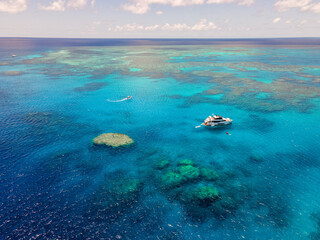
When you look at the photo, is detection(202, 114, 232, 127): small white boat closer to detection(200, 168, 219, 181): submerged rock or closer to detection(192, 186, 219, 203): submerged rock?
detection(200, 168, 219, 181): submerged rock

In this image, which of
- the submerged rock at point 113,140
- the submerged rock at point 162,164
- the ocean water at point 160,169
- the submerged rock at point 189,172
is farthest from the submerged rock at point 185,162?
the submerged rock at point 113,140

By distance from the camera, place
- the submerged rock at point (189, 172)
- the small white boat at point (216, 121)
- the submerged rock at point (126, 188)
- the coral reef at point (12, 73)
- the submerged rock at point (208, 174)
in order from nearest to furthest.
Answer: the submerged rock at point (126, 188) → the submerged rock at point (208, 174) → the submerged rock at point (189, 172) → the small white boat at point (216, 121) → the coral reef at point (12, 73)

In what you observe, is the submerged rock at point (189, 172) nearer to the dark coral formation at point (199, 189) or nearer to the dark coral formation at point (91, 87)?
the dark coral formation at point (199, 189)

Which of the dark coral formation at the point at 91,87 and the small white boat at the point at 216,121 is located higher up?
the small white boat at the point at 216,121

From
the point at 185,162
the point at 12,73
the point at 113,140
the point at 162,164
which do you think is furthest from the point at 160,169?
the point at 12,73

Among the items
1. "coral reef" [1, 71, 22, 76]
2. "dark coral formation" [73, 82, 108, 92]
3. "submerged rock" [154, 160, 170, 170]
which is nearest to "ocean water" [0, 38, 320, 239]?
"submerged rock" [154, 160, 170, 170]

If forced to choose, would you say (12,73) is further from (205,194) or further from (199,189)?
(205,194)

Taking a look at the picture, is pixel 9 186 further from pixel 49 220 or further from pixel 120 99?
pixel 120 99

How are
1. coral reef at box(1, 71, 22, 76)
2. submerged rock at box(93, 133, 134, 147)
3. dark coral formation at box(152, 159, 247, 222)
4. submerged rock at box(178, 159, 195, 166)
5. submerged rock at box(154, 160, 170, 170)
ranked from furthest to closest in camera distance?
coral reef at box(1, 71, 22, 76), submerged rock at box(93, 133, 134, 147), submerged rock at box(178, 159, 195, 166), submerged rock at box(154, 160, 170, 170), dark coral formation at box(152, 159, 247, 222)
